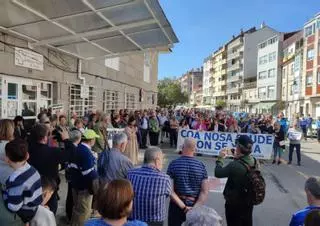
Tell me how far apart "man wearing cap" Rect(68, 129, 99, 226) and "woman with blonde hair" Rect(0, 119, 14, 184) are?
1074 mm

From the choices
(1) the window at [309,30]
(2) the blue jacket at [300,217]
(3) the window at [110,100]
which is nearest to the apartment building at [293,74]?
(1) the window at [309,30]

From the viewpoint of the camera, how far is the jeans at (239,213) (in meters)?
4.79

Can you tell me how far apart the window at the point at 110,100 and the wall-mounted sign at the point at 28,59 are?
27.2 feet

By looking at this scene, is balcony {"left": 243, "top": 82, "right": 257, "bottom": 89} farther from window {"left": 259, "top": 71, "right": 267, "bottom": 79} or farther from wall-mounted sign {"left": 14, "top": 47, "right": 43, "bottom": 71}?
wall-mounted sign {"left": 14, "top": 47, "right": 43, "bottom": 71}

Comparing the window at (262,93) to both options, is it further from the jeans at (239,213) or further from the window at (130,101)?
the jeans at (239,213)

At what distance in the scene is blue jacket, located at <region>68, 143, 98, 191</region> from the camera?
5.50m

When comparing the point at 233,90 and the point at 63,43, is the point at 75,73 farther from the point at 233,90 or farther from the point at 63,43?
the point at 233,90

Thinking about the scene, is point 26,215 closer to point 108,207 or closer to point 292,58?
point 108,207

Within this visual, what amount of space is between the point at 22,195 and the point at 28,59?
8.26 m

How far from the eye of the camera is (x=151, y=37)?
12.8 meters

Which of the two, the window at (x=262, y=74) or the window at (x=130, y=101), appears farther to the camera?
the window at (x=262, y=74)

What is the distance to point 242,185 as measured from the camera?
4.71 meters

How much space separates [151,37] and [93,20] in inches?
113

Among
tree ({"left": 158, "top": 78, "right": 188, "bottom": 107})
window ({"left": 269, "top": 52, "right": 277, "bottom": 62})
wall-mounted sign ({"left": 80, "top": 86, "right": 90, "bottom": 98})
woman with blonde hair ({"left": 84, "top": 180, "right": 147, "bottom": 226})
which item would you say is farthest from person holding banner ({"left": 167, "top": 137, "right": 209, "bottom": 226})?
tree ({"left": 158, "top": 78, "right": 188, "bottom": 107})
